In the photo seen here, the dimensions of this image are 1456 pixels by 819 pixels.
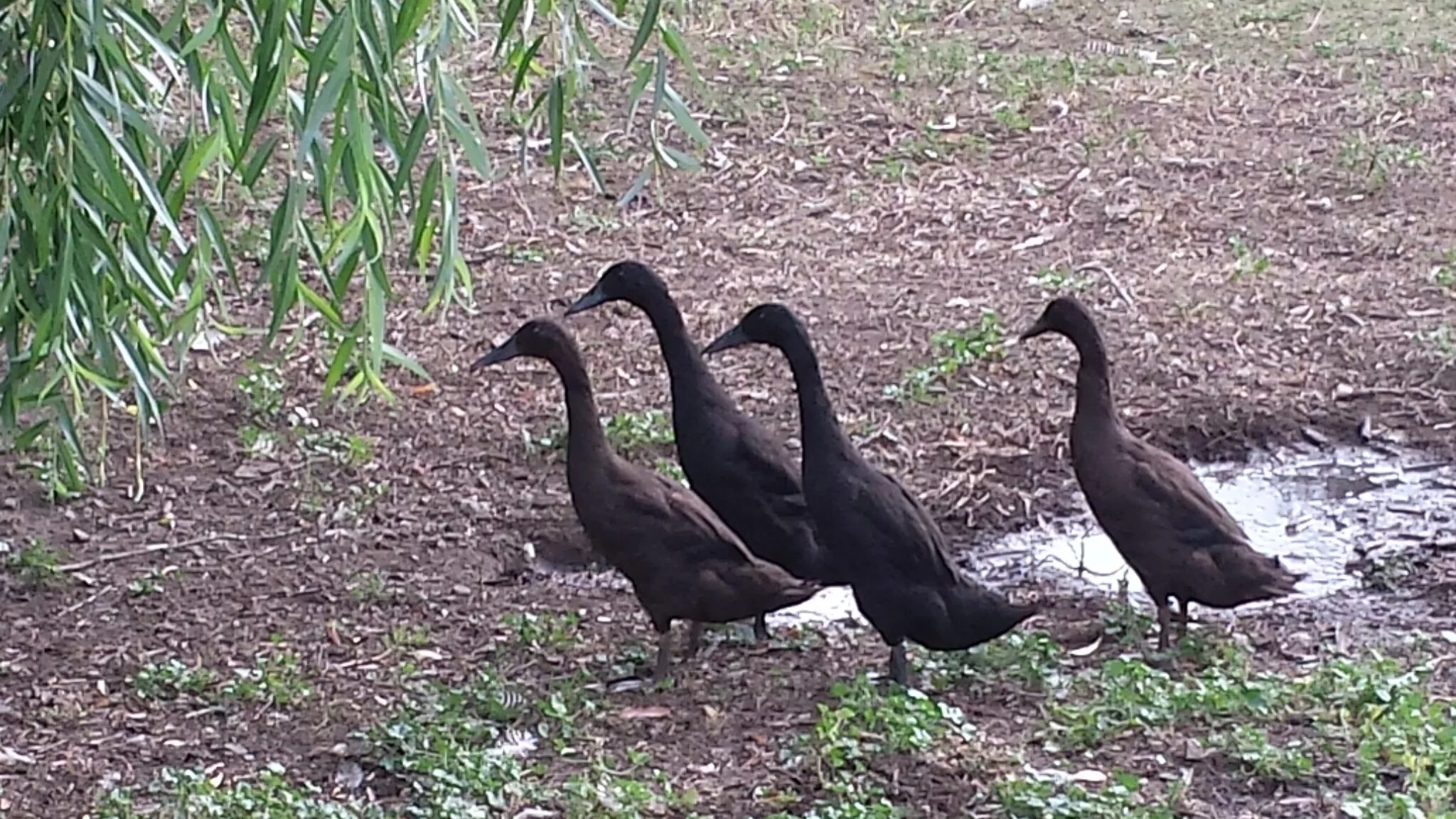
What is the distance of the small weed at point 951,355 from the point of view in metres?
7.12

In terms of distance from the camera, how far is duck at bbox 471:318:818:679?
518 cm

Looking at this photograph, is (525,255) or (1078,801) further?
(525,255)

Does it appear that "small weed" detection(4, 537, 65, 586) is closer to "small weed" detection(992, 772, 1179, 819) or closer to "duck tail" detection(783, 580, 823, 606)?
"duck tail" detection(783, 580, 823, 606)

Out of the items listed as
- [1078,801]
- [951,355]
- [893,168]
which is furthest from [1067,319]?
[893,168]

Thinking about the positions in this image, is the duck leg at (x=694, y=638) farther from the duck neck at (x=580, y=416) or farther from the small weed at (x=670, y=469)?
the small weed at (x=670, y=469)

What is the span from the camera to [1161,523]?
17.5 ft

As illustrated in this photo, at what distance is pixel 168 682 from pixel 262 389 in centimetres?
207

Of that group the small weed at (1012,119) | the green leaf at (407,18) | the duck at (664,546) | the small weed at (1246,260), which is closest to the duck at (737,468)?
the duck at (664,546)

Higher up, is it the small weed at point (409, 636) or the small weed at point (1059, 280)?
the small weed at point (1059, 280)

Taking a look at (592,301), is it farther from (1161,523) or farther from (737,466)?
(1161,523)

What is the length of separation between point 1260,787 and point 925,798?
0.71m

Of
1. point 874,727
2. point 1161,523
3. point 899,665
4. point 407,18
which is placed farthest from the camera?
point 1161,523

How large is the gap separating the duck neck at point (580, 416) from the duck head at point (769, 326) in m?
0.51

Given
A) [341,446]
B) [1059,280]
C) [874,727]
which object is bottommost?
[341,446]
